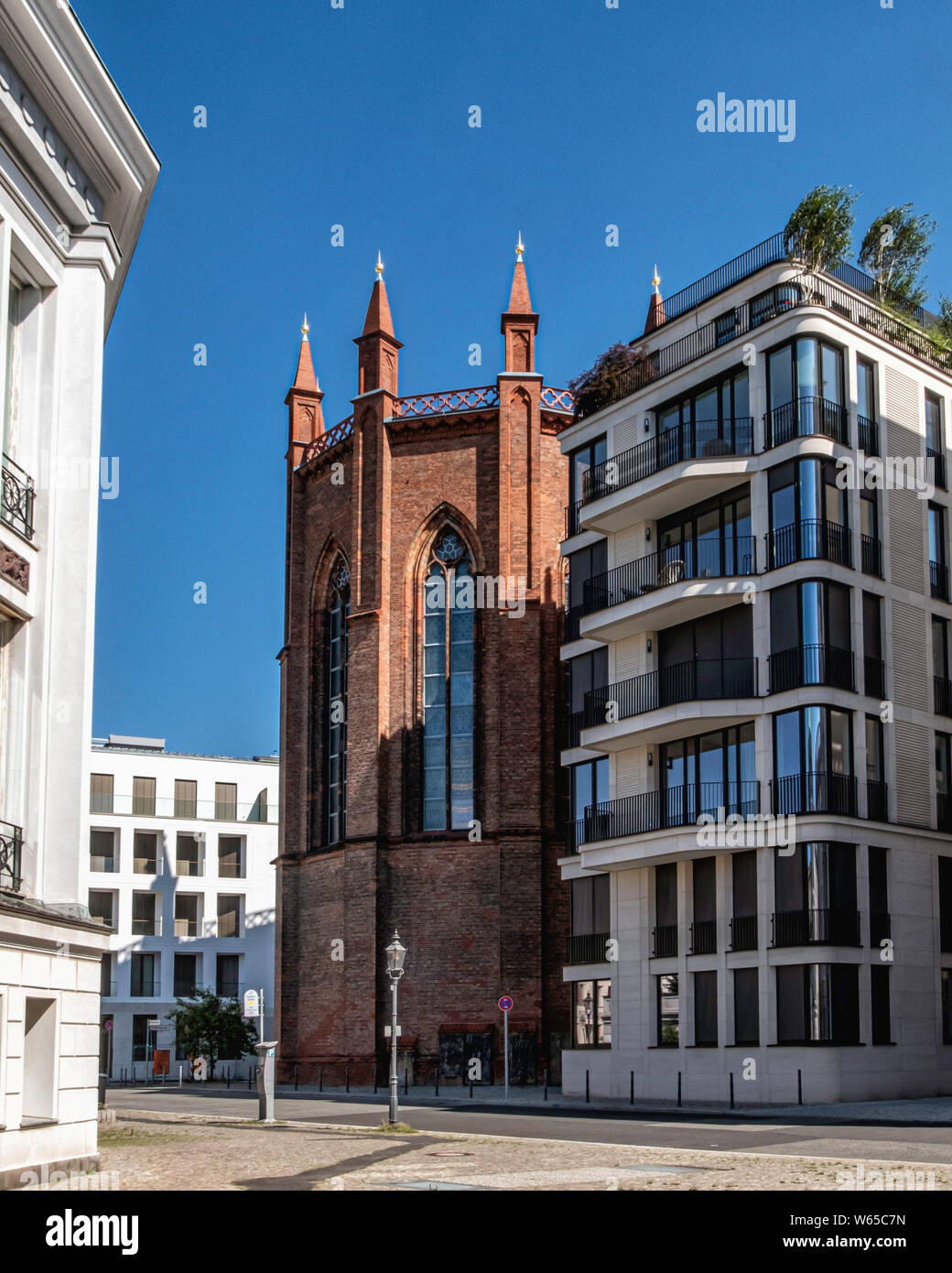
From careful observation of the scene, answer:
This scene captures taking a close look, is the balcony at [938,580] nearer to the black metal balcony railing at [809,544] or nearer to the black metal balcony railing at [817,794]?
the black metal balcony railing at [809,544]

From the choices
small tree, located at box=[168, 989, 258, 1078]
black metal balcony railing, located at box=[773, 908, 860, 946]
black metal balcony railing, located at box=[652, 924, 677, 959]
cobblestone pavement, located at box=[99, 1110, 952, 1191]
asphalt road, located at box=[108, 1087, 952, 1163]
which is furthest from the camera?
small tree, located at box=[168, 989, 258, 1078]

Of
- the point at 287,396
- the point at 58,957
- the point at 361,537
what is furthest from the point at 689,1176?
the point at 287,396

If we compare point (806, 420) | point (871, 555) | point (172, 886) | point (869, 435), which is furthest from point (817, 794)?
point (172, 886)

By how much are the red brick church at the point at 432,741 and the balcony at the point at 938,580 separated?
42.1 feet

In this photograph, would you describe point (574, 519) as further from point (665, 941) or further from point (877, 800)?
point (877, 800)

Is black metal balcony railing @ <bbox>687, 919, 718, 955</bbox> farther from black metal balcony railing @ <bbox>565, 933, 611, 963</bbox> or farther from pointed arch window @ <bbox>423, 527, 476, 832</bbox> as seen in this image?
pointed arch window @ <bbox>423, 527, 476, 832</bbox>

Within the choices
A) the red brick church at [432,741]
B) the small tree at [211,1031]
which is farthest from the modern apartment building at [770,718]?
the small tree at [211,1031]

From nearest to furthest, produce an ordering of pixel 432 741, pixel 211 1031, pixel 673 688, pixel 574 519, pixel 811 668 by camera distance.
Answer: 1. pixel 811 668
2. pixel 673 688
3. pixel 574 519
4. pixel 432 741
5. pixel 211 1031

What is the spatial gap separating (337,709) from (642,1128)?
28.3 meters

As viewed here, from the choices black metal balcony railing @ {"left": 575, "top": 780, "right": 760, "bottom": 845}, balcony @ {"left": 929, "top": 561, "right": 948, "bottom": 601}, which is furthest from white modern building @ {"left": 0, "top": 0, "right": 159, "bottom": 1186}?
balcony @ {"left": 929, "top": 561, "right": 948, "bottom": 601}

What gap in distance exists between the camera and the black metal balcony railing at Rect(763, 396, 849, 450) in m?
34.2

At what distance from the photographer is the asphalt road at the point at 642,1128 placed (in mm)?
18688

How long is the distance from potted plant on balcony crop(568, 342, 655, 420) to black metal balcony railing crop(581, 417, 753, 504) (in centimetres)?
203

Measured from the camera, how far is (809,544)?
111 ft
